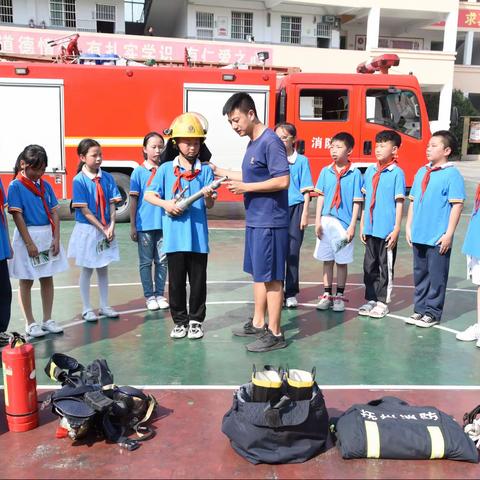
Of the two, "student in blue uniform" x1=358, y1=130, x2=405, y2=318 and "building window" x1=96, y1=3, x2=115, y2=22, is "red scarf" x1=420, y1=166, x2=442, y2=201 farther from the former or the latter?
"building window" x1=96, y1=3, x2=115, y2=22

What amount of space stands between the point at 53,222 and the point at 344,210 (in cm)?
274

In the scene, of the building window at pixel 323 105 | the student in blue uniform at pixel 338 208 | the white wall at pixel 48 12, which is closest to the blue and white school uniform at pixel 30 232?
the student in blue uniform at pixel 338 208

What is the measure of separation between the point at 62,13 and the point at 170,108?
51.6ft

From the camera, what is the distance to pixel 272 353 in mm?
4746

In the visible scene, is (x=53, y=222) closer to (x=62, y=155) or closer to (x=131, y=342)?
(x=131, y=342)

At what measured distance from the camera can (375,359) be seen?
4.66 m

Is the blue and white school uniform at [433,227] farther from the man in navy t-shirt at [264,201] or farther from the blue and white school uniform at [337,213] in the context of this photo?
the man in navy t-shirt at [264,201]

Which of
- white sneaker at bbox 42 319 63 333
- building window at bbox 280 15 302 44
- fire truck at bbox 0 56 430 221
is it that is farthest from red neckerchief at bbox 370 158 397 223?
building window at bbox 280 15 302 44

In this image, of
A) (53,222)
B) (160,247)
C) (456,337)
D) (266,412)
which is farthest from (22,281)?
(456,337)

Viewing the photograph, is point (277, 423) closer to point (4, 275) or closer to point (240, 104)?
point (240, 104)

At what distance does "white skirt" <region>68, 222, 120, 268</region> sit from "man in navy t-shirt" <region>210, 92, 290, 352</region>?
4.51 ft

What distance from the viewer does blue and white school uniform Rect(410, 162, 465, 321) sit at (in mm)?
5137

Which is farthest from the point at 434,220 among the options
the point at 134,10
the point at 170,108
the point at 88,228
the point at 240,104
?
the point at 134,10

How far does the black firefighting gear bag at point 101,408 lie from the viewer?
10.7 ft
